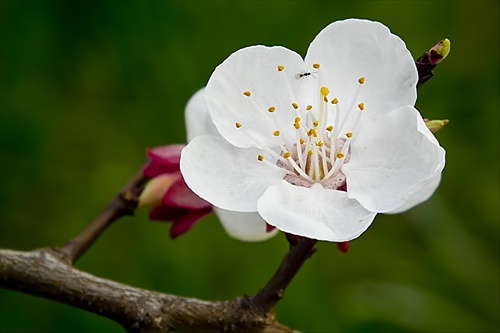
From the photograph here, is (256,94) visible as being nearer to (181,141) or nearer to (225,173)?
(225,173)

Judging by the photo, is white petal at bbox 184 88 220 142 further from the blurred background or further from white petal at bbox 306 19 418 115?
the blurred background

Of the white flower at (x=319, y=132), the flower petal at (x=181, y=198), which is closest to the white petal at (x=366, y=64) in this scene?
the white flower at (x=319, y=132)

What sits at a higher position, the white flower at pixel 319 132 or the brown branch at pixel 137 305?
the white flower at pixel 319 132

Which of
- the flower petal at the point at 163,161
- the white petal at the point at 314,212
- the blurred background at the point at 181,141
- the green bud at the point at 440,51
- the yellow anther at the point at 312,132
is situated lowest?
the blurred background at the point at 181,141

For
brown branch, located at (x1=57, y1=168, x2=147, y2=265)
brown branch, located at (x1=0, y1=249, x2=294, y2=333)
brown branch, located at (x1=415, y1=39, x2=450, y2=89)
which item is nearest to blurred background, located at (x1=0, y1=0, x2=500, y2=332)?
brown branch, located at (x1=57, y1=168, x2=147, y2=265)

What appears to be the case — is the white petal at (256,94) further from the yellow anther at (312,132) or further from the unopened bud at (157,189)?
the unopened bud at (157,189)

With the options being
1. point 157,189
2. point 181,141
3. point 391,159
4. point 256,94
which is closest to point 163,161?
point 157,189

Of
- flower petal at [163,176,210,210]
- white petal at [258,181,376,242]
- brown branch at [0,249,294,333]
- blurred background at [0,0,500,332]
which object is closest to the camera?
white petal at [258,181,376,242]
